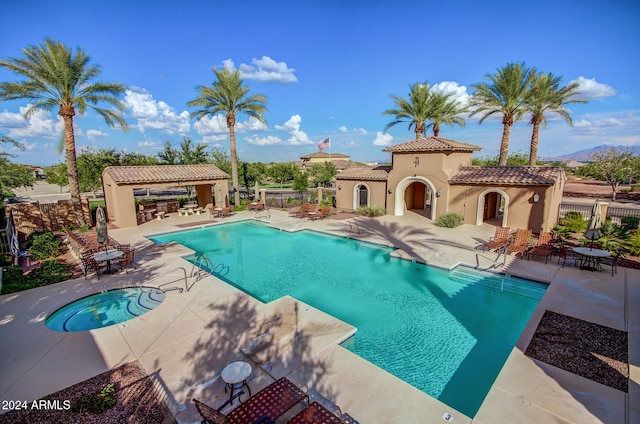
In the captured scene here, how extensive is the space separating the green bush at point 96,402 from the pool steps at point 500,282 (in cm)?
1036

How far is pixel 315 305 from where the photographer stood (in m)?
9.49

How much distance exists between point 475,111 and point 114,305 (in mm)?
26033

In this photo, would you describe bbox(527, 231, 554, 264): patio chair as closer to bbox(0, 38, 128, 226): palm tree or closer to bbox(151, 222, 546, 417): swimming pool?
bbox(151, 222, 546, 417): swimming pool

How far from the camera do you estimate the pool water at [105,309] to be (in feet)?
27.1

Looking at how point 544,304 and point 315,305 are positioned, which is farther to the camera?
point 315,305

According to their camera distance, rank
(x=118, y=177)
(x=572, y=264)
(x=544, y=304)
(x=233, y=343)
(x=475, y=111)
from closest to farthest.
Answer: (x=233, y=343) < (x=544, y=304) < (x=572, y=264) < (x=118, y=177) < (x=475, y=111)

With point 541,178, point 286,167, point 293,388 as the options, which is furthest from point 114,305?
point 286,167

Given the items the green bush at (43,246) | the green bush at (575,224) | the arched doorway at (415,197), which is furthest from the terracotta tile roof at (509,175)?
the green bush at (43,246)


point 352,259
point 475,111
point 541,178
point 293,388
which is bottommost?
point 352,259

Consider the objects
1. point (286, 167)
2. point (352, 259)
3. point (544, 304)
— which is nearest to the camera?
point (544, 304)

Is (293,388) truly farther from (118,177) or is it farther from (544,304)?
(118,177)

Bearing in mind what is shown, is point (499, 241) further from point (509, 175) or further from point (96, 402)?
point (96, 402)

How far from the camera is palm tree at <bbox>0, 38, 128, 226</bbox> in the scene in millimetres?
15863

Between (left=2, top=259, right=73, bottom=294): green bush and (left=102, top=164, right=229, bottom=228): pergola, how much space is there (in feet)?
29.5
